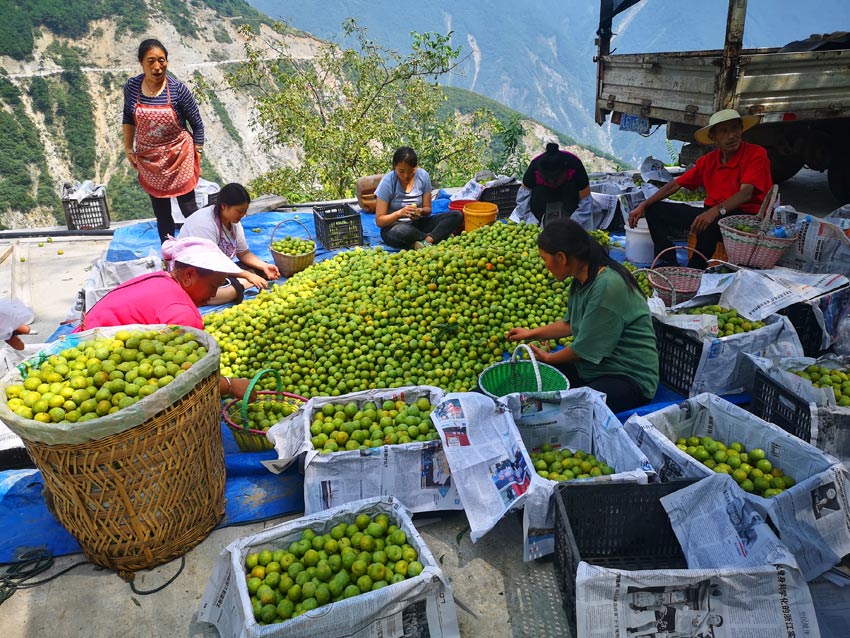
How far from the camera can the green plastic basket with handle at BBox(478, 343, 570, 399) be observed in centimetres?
355

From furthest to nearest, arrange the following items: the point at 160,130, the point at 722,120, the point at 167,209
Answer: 1. the point at 167,209
2. the point at 160,130
3. the point at 722,120

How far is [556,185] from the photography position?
677 centimetres

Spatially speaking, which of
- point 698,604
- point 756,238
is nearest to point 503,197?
point 756,238

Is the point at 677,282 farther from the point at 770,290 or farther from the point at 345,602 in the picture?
the point at 345,602

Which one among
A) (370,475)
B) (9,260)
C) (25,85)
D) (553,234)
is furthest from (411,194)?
(25,85)

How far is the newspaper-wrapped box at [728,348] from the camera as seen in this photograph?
3.76 metres

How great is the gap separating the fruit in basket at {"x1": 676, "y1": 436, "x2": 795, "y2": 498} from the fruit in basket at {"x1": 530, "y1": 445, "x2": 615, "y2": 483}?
44 centimetres

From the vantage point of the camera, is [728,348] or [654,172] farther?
[654,172]

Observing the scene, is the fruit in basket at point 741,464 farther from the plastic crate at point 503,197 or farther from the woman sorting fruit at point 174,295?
the plastic crate at point 503,197

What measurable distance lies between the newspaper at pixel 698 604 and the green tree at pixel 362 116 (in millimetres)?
14416

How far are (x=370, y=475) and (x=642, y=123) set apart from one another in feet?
23.3

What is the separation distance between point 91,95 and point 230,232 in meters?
49.7

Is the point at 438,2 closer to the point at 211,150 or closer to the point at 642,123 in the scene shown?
the point at 211,150

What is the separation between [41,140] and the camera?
131 ft
